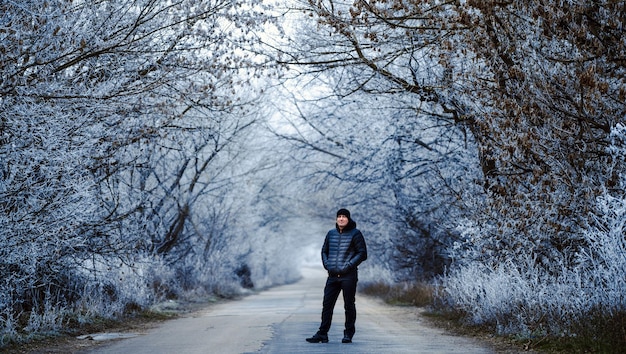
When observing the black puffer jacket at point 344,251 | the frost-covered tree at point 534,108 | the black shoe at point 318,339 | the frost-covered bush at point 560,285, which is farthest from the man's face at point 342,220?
the frost-covered bush at point 560,285

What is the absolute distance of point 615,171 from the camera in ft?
37.0

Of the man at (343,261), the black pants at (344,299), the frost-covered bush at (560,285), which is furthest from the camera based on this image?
the man at (343,261)

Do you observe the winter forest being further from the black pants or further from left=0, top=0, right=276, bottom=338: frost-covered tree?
the black pants

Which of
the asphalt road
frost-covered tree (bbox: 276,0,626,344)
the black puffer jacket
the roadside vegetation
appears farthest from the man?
frost-covered tree (bbox: 276,0,626,344)

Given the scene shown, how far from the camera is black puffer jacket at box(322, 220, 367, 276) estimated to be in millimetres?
12500

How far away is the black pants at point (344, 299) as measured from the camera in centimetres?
1234

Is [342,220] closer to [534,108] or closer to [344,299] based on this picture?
[344,299]

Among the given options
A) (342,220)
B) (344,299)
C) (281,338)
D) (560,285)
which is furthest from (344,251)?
(560,285)

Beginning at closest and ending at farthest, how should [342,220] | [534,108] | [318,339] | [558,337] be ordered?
[558,337] < [534,108] < [318,339] < [342,220]

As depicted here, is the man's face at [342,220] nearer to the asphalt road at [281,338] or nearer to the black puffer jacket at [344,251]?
the black puffer jacket at [344,251]

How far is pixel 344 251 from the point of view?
1257 centimetres

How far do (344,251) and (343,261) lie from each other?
0.50ft

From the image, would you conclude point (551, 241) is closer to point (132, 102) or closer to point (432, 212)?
point (132, 102)

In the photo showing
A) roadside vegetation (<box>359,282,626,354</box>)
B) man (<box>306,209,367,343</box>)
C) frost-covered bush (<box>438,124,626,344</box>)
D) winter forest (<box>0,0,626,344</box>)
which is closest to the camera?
roadside vegetation (<box>359,282,626,354</box>)
